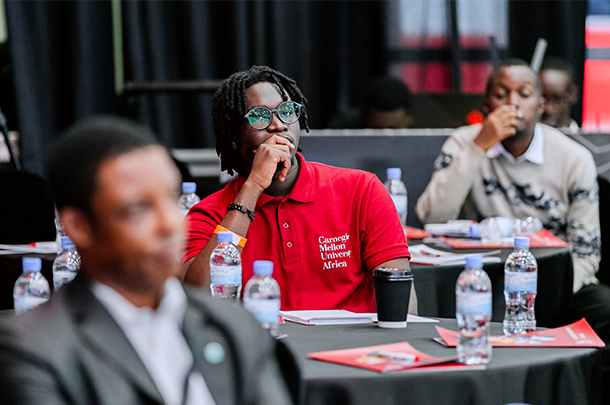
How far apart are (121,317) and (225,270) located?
2.77 ft

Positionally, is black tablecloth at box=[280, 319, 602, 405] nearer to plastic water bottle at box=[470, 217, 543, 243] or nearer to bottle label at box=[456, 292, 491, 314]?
bottle label at box=[456, 292, 491, 314]

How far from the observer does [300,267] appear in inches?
83.4

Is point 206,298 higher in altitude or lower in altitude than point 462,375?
higher

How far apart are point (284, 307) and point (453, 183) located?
1622 mm

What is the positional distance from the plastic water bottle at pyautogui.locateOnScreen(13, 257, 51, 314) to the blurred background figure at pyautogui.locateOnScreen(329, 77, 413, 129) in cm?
322

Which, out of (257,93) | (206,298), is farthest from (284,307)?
(206,298)

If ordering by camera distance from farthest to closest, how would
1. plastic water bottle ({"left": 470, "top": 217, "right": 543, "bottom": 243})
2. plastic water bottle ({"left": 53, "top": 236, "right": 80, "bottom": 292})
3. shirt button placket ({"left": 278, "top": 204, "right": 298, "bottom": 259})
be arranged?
plastic water bottle ({"left": 470, "top": 217, "right": 543, "bottom": 243}) → plastic water bottle ({"left": 53, "top": 236, "right": 80, "bottom": 292}) → shirt button placket ({"left": 278, "top": 204, "right": 298, "bottom": 259})

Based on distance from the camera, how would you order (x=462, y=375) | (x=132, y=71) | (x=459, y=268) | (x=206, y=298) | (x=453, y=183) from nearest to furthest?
(x=206, y=298) < (x=462, y=375) < (x=459, y=268) < (x=453, y=183) < (x=132, y=71)

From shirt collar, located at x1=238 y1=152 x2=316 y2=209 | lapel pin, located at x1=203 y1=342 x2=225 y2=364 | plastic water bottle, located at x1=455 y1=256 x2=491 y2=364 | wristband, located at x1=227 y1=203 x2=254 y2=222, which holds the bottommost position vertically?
plastic water bottle, located at x1=455 y1=256 x2=491 y2=364

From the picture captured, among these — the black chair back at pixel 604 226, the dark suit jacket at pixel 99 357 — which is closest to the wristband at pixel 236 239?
the dark suit jacket at pixel 99 357

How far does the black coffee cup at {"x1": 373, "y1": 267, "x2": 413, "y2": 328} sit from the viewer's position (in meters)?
1.74

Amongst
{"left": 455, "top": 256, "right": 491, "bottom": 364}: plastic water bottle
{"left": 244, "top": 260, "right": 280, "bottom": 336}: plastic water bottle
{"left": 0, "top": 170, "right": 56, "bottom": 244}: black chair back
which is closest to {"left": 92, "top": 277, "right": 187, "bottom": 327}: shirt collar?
{"left": 244, "top": 260, "right": 280, "bottom": 336}: plastic water bottle

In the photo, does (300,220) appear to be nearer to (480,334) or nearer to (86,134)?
(480,334)

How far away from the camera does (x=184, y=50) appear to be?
5.20 meters
